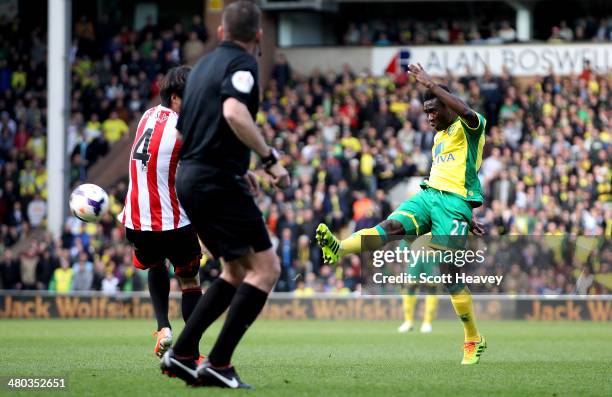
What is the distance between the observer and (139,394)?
7.56m

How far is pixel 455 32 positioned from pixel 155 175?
81.2ft

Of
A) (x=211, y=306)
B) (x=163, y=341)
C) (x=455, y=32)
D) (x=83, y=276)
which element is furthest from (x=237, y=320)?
(x=455, y=32)

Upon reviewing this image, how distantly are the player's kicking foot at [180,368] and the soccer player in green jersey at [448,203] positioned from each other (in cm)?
300

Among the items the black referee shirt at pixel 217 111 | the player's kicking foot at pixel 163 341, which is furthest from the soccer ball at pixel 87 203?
the black referee shirt at pixel 217 111

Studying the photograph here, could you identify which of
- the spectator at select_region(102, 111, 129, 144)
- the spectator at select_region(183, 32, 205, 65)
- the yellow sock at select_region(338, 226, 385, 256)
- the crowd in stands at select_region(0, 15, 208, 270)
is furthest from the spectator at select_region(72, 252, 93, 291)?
the yellow sock at select_region(338, 226, 385, 256)

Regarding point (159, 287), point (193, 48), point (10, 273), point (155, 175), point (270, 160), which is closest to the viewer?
point (270, 160)

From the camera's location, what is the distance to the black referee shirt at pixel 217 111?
24.9 feet

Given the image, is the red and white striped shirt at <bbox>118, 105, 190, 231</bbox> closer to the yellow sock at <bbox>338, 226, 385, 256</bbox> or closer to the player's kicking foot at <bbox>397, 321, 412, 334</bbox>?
the yellow sock at <bbox>338, 226, 385, 256</bbox>

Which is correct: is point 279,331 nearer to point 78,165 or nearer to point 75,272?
point 75,272

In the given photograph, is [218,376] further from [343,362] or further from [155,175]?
[343,362]

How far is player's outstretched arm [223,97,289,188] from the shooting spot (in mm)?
7414

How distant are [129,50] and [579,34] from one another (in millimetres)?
11600

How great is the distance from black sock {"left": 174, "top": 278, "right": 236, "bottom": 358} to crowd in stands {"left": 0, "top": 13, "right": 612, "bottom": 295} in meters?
13.8

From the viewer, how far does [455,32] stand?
110ft
